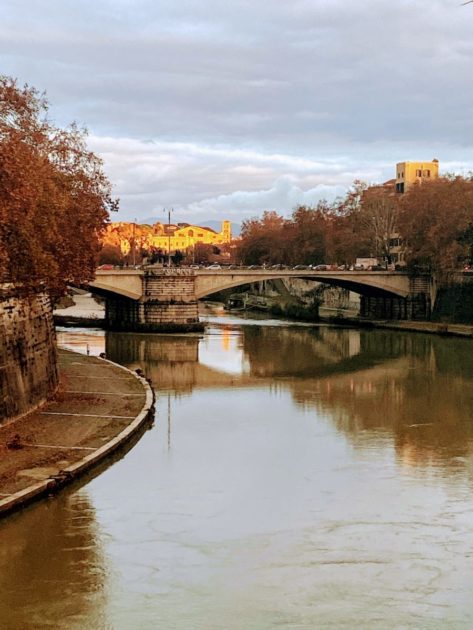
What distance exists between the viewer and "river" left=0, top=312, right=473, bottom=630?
34.7ft

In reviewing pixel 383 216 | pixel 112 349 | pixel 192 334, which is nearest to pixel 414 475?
pixel 112 349

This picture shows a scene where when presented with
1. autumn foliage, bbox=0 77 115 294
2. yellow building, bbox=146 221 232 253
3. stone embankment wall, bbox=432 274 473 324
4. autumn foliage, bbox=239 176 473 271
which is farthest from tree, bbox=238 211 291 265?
yellow building, bbox=146 221 232 253

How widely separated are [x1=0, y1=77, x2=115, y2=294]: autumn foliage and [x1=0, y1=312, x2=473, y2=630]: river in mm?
4598

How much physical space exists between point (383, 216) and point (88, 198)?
39277 mm

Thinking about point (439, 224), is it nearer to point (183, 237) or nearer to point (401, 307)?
point (401, 307)

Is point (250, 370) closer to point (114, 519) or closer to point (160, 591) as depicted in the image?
point (114, 519)

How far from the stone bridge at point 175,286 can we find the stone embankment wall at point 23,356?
22.7 m

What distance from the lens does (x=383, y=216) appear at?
62.0m

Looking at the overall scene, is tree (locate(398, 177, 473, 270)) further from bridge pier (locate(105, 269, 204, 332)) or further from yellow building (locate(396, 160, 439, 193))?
yellow building (locate(396, 160, 439, 193))

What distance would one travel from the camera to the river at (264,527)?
10.6m

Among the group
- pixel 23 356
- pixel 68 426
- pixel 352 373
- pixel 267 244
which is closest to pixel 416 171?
pixel 267 244

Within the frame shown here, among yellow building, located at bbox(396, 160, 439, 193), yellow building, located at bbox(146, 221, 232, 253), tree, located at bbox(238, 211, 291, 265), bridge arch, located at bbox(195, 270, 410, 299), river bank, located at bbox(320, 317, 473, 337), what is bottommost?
river bank, located at bbox(320, 317, 473, 337)

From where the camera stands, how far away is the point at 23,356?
20.5m

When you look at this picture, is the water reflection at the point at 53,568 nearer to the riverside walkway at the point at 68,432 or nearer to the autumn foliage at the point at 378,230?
the riverside walkway at the point at 68,432
